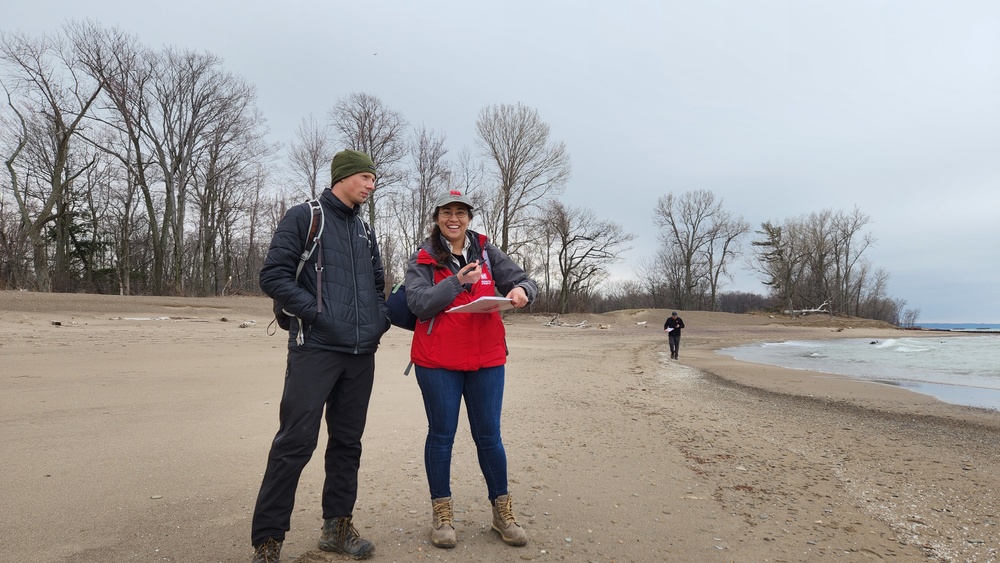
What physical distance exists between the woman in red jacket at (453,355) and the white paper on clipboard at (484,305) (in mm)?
46

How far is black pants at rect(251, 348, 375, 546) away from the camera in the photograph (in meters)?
2.42

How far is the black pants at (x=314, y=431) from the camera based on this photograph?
7.93 feet

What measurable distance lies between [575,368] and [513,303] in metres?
9.36

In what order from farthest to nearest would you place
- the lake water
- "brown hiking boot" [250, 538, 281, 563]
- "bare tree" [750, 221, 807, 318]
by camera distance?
1. "bare tree" [750, 221, 807, 318]
2. the lake water
3. "brown hiking boot" [250, 538, 281, 563]

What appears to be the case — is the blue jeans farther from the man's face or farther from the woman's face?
the man's face

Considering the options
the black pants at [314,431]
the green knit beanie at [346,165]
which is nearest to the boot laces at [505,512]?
the black pants at [314,431]

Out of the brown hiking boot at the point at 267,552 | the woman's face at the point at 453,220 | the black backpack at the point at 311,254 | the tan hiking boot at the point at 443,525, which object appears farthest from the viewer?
the woman's face at the point at 453,220

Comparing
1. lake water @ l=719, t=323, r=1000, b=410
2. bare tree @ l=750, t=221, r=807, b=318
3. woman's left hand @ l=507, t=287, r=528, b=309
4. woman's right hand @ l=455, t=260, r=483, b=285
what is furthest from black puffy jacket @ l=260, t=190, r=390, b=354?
bare tree @ l=750, t=221, r=807, b=318

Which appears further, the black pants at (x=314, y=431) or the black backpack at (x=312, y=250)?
the black backpack at (x=312, y=250)

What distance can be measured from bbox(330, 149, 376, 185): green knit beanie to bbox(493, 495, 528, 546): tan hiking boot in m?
1.94

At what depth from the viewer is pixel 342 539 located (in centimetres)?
262

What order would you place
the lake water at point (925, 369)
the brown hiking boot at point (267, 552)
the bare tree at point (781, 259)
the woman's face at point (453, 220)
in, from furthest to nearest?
the bare tree at point (781, 259), the lake water at point (925, 369), the woman's face at point (453, 220), the brown hiking boot at point (267, 552)

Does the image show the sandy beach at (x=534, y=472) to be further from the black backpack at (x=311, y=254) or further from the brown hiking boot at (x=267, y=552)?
the black backpack at (x=311, y=254)

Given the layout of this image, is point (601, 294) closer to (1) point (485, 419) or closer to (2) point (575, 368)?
(2) point (575, 368)
